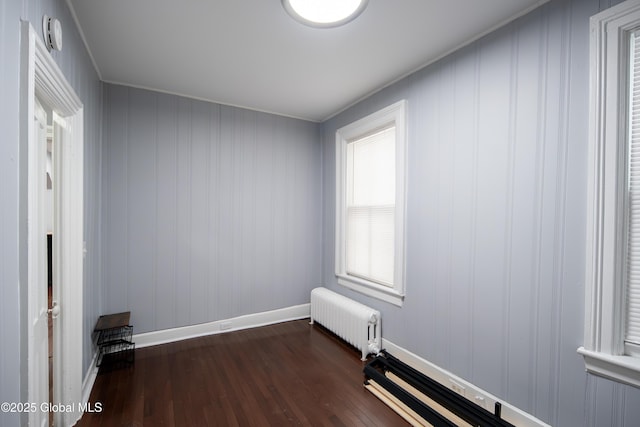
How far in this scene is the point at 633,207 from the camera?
1.48 meters

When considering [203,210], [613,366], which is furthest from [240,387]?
[613,366]

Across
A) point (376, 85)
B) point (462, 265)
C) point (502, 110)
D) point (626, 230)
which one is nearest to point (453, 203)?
point (462, 265)

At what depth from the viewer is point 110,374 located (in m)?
2.56

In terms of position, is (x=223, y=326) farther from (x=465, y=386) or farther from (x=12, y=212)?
(x=12, y=212)

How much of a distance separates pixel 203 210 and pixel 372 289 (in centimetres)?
211

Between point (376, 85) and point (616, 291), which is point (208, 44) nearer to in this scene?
point (376, 85)

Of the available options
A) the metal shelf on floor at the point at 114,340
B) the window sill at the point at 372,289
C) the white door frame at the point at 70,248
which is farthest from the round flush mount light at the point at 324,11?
the metal shelf on floor at the point at 114,340

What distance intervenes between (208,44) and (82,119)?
1069mm

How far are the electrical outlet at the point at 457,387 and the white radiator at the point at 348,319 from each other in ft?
2.43

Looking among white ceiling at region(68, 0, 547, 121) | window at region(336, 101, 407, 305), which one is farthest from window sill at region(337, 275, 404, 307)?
white ceiling at region(68, 0, 547, 121)

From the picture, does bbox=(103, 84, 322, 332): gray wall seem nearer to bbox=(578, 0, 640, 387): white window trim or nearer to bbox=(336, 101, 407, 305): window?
bbox=(336, 101, 407, 305): window

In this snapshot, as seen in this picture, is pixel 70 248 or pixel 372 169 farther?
pixel 372 169

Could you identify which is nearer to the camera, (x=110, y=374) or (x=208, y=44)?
(x=208, y=44)

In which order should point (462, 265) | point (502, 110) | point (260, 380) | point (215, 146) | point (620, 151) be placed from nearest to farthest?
point (620, 151), point (502, 110), point (462, 265), point (260, 380), point (215, 146)
